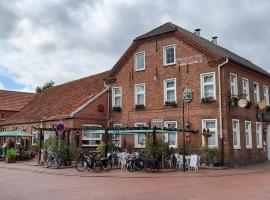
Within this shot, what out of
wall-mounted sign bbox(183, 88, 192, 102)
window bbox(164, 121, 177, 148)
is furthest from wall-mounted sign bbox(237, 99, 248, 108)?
window bbox(164, 121, 177, 148)

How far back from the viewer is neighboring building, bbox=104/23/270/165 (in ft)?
74.1

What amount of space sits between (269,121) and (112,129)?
13.5m

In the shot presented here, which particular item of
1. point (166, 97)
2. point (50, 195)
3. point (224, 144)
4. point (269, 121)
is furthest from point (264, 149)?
point (50, 195)

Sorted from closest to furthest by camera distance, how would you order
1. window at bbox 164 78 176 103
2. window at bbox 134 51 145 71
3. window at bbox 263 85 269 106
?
window at bbox 164 78 176 103 → window at bbox 134 51 145 71 → window at bbox 263 85 269 106

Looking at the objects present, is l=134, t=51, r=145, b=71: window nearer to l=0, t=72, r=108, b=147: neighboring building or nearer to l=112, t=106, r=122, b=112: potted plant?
l=112, t=106, r=122, b=112: potted plant

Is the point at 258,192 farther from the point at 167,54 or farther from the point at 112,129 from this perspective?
the point at 167,54

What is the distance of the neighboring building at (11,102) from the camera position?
4619cm

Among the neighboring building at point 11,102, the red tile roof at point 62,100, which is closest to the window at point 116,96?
the red tile roof at point 62,100

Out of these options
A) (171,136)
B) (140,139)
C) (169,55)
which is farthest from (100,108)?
(169,55)

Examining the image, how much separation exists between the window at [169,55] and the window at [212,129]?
16.7 feet

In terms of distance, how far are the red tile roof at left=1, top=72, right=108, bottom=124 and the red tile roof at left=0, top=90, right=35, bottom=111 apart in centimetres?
730

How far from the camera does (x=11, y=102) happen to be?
156 feet

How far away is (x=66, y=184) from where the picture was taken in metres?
14.2

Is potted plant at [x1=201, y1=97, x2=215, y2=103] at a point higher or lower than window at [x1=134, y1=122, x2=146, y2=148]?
higher
